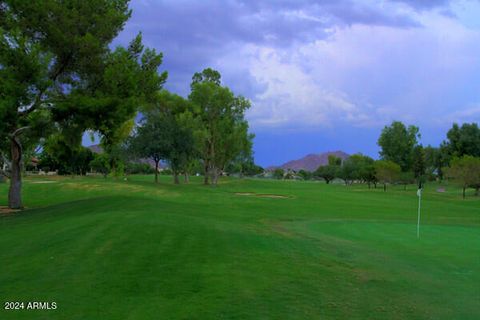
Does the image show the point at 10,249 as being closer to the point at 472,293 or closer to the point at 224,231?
the point at 224,231

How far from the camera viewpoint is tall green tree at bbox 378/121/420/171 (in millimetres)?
120938

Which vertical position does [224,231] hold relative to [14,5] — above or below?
below

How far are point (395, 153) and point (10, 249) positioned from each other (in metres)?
119

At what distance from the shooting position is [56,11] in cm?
2459

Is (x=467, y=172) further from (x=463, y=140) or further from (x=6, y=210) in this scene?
(x=6, y=210)

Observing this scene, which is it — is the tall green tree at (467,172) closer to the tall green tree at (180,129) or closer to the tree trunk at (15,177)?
the tall green tree at (180,129)

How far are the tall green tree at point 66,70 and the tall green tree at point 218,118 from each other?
43353mm

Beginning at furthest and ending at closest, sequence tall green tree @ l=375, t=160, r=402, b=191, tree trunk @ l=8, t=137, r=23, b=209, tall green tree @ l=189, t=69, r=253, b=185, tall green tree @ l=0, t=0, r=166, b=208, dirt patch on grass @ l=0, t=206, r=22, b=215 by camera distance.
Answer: tall green tree @ l=375, t=160, r=402, b=191 < tall green tree @ l=189, t=69, r=253, b=185 < tree trunk @ l=8, t=137, r=23, b=209 < dirt patch on grass @ l=0, t=206, r=22, b=215 < tall green tree @ l=0, t=0, r=166, b=208

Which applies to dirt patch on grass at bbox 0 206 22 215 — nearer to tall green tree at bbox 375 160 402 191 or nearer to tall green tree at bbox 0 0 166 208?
tall green tree at bbox 0 0 166 208

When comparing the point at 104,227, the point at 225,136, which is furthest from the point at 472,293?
the point at 225,136

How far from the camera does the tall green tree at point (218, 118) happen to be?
72.9 metres

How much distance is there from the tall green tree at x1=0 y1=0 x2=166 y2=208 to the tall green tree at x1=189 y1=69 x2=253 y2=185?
4335cm

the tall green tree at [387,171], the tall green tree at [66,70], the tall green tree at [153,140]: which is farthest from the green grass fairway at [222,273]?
the tall green tree at [387,171]

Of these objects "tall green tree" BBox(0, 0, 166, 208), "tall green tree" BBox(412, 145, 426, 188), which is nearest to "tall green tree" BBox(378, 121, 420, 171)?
"tall green tree" BBox(412, 145, 426, 188)
